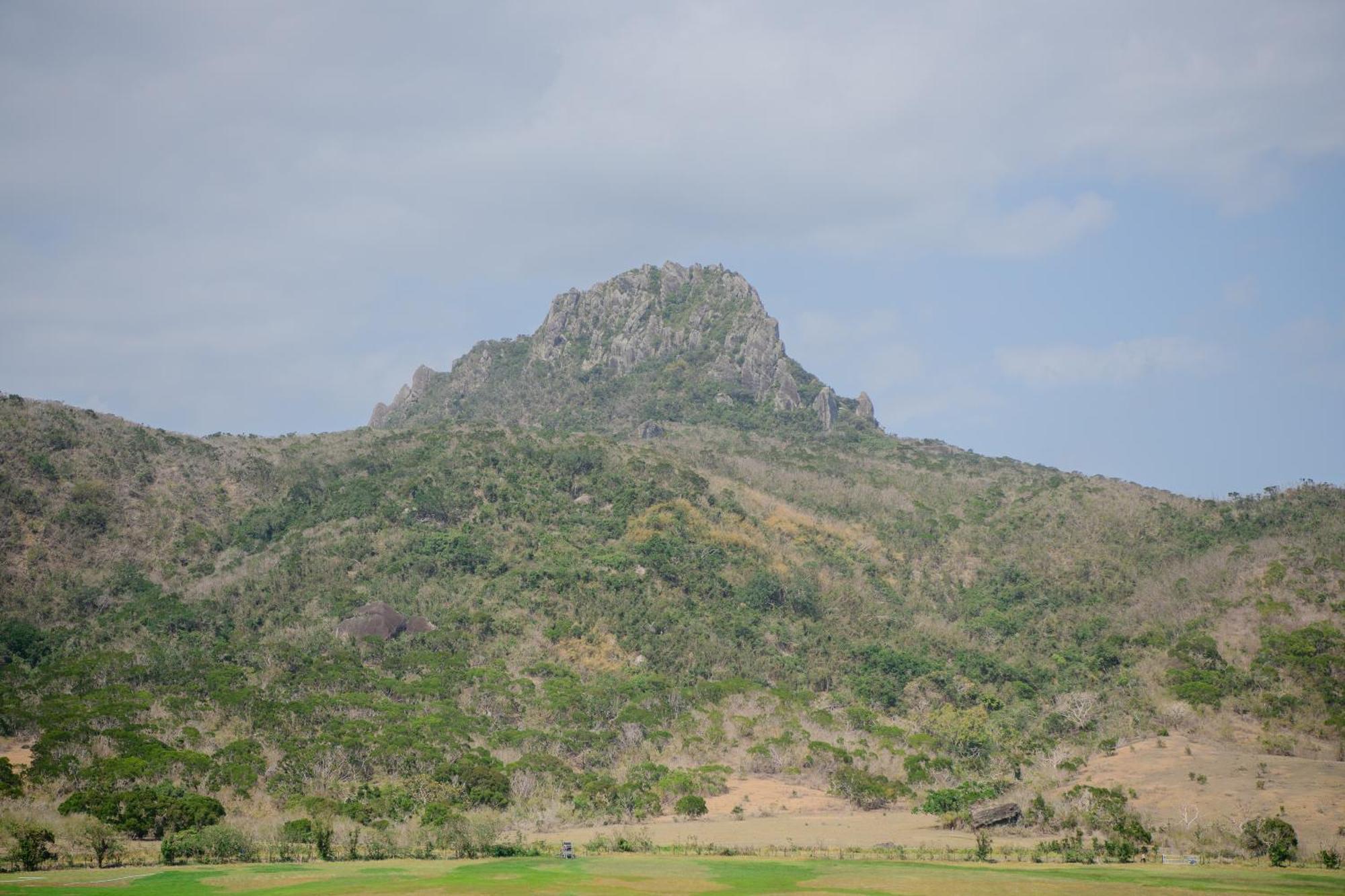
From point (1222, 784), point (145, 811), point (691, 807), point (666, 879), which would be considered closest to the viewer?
point (666, 879)

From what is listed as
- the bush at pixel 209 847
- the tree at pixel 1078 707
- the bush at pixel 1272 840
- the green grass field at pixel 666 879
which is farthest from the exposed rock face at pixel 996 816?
the bush at pixel 209 847

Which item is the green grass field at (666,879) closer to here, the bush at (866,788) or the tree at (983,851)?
the tree at (983,851)

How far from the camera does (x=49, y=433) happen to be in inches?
4683

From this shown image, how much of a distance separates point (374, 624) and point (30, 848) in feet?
181

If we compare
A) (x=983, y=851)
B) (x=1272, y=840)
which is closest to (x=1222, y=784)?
(x=1272, y=840)

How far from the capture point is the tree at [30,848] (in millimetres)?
39531

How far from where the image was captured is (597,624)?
9931 centimetres

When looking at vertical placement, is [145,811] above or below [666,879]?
above

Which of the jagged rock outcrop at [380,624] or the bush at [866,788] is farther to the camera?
the jagged rock outcrop at [380,624]

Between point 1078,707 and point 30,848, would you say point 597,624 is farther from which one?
point 30,848

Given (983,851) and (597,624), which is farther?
(597,624)

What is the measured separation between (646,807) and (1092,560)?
7566 cm

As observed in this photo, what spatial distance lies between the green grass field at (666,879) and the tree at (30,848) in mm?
1584

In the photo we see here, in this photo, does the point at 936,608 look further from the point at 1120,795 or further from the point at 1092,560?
the point at 1120,795
